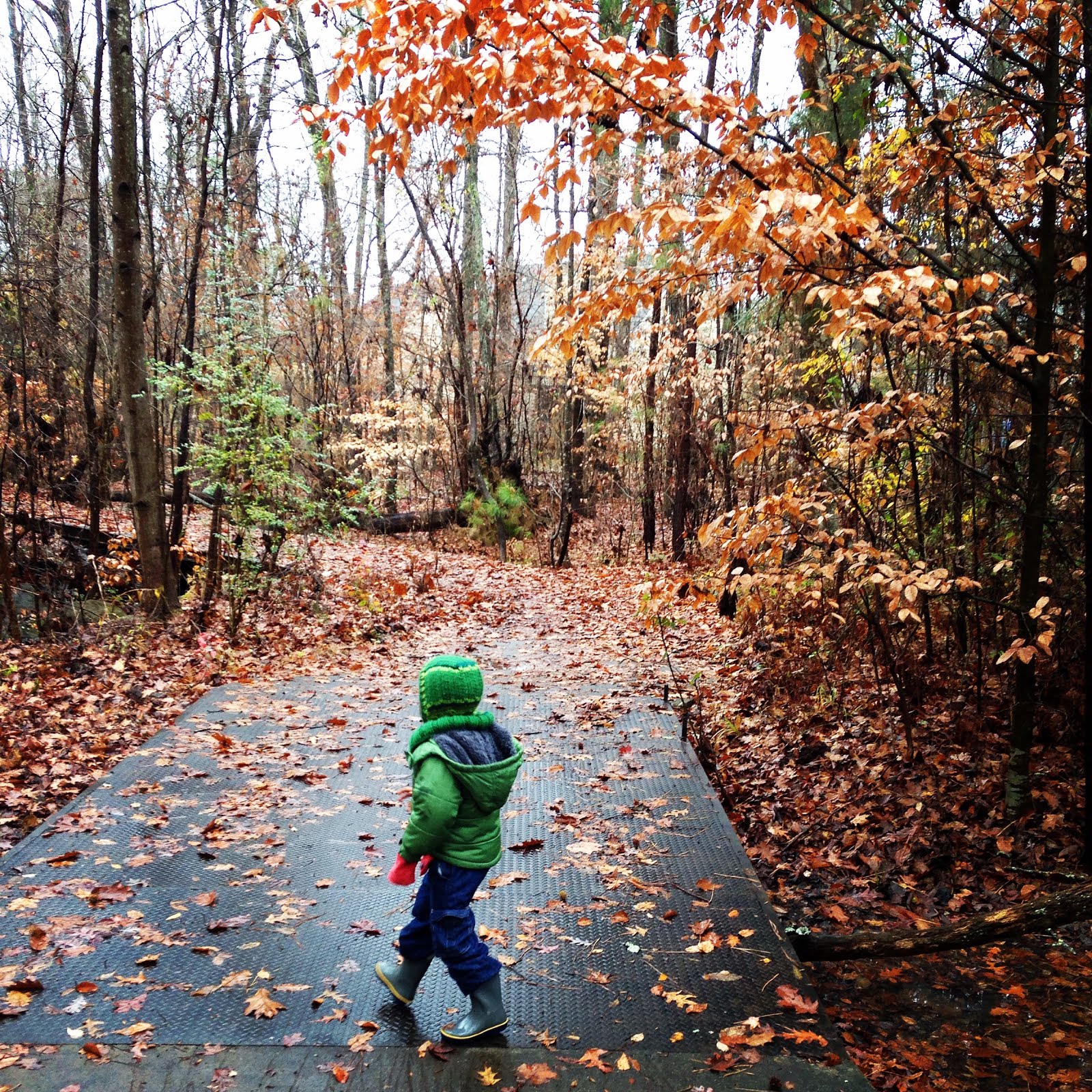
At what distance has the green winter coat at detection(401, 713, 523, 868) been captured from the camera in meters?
2.95

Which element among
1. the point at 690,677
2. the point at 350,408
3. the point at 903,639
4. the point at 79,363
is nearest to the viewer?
the point at 903,639

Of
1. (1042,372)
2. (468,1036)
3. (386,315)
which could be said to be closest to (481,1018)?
(468,1036)

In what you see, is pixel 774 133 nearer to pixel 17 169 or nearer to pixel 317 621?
pixel 317 621

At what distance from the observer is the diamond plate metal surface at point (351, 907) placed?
10.3 feet

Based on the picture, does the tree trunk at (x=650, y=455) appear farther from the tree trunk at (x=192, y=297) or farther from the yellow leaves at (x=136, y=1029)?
the yellow leaves at (x=136, y=1029)

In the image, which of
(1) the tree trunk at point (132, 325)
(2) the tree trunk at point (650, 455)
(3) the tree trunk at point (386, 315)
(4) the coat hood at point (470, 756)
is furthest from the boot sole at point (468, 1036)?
(3) the tree trunk at point (386, 315)

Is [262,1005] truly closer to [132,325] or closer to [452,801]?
[452,801]

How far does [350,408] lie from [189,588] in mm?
11809

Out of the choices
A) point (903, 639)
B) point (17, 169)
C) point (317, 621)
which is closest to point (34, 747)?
point (317, 621)

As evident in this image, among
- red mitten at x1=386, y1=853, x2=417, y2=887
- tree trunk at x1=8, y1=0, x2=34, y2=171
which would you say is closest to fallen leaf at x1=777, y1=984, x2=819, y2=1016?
red mitten at x1=386, y1=853, x2=417, y2=887

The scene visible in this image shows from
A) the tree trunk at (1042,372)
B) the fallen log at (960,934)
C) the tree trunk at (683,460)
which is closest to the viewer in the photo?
the fallen log at (960,934)

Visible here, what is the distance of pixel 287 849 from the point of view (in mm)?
4531

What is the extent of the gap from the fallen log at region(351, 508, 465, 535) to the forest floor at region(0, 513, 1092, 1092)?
9171 mm

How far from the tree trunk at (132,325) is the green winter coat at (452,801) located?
7.33 m
